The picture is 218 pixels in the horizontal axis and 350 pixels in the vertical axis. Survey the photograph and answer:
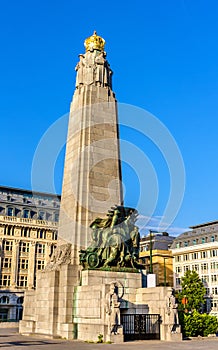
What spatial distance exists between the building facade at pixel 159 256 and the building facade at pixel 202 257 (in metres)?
1.79

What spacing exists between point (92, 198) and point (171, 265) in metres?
61.6

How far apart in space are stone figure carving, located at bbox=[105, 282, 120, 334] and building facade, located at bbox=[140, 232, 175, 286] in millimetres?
61274

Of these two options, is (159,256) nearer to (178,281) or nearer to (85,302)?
(178,281)

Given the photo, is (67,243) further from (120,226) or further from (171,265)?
(171,265)

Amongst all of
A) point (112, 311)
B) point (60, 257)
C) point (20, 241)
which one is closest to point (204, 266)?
point (20, 241)

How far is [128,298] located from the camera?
78.7 feet

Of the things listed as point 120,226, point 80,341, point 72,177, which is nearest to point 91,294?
point 80,341

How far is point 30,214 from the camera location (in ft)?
281

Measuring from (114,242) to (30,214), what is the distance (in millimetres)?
62804

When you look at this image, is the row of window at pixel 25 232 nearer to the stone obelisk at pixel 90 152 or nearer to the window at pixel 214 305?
the window at pixel 214 305

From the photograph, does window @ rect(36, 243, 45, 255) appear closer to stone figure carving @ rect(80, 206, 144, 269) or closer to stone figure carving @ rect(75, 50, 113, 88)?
stone figure carving @ rect(75, 50, 113, 88)

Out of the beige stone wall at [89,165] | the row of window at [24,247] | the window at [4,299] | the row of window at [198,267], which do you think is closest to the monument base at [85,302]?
the beige stone wall at [89,165]

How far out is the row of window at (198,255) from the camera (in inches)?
2906

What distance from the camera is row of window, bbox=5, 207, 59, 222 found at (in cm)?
8306
